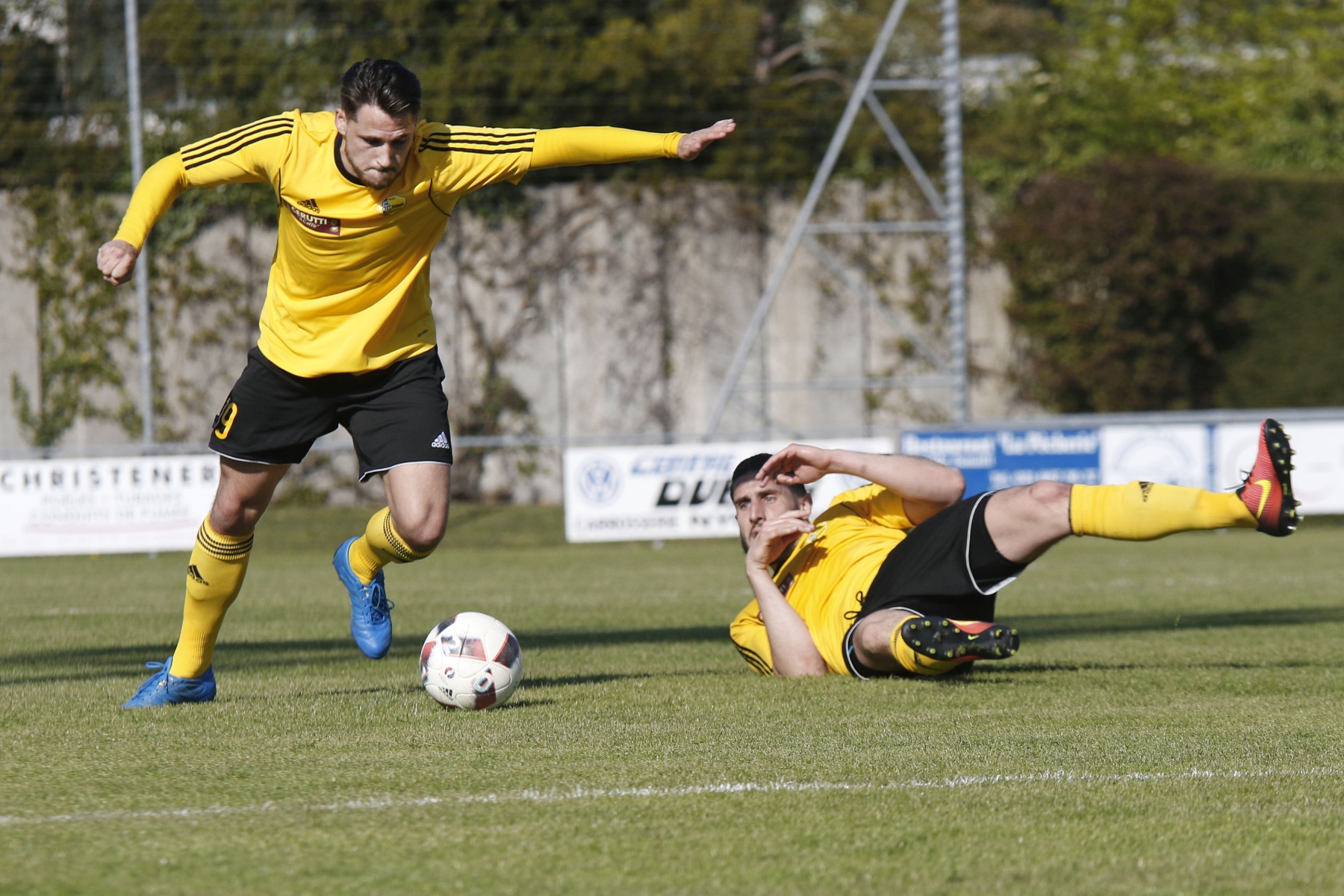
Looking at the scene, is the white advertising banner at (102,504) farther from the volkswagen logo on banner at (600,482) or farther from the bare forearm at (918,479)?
the bare forearm at (918,479)

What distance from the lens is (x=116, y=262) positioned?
15.3 feet

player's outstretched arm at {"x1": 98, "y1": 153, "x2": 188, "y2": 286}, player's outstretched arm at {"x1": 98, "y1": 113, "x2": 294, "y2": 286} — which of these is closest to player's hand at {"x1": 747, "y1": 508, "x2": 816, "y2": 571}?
player's outstretched arm at {"x1": 98, "y1": 113, "x2": 294, "y2": 286}

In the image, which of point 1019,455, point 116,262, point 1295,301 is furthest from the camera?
point 1295,301

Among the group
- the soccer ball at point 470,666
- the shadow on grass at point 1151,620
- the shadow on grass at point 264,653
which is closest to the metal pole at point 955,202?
the shadow on grass at point 1151,620

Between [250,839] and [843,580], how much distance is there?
300cm

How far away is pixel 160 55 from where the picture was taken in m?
20.4

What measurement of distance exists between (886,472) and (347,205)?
2.16 meters

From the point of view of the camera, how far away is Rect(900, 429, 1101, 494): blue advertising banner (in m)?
15.6

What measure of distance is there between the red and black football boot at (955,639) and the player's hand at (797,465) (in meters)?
0.66

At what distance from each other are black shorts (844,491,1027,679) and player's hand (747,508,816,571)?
13.6 inches

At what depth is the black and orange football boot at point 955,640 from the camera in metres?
4.74

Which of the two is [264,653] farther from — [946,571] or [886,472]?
[946,571]

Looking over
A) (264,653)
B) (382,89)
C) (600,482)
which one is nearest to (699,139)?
(382,89)

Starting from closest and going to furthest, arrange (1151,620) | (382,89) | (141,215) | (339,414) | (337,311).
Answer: (382,89)
(141,215)
(337,311)
(339,414)
(1151,620)
